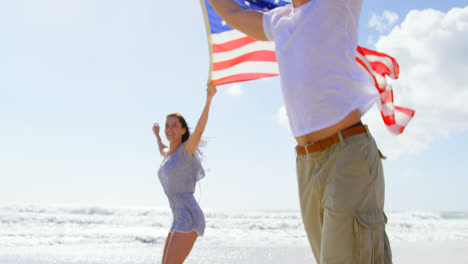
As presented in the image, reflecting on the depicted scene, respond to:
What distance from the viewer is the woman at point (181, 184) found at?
4984mm

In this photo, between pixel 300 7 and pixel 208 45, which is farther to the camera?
pixel 208 45

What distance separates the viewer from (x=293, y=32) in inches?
88.4

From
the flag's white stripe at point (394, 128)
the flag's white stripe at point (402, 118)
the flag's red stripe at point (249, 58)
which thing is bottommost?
the flag's white stripe at point (394, 128)

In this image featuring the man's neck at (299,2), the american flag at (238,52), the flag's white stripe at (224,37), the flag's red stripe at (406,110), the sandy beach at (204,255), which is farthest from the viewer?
the sandy beach at (204,255)

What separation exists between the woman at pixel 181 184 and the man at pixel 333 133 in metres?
2.53

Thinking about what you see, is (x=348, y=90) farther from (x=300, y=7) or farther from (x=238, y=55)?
(x=238, y=55)

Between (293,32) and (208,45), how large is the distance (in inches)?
84.2

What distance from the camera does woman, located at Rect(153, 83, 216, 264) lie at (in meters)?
4.98

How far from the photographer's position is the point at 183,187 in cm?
548

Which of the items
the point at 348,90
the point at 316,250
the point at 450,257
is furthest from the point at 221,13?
the point at 450,257

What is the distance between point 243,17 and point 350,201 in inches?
49.8

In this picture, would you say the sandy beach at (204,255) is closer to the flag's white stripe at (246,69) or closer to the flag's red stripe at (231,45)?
the flag's white stripe at (246,69)

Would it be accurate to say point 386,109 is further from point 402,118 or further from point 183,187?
point 183,187

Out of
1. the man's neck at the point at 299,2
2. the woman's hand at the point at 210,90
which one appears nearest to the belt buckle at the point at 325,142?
the man's neck at the point at 299,2
